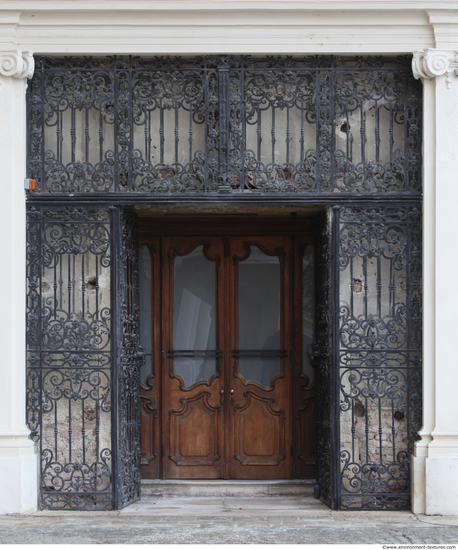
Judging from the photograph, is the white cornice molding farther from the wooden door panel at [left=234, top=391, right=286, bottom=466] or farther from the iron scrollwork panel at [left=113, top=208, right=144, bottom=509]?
the wooden door panel at [left=234, top=391, right=286, bottom=466]

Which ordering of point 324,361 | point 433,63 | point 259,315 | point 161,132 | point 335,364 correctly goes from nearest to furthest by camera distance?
point 433,63
point 335,364
point 161,132
point 324,361
point 259,315

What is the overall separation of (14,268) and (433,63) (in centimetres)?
436

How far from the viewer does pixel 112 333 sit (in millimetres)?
5973

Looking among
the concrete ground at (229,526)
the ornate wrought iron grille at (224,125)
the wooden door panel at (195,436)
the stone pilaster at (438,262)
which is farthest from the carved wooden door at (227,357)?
the stone pilaster at (438,262)

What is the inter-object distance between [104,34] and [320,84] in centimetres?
212

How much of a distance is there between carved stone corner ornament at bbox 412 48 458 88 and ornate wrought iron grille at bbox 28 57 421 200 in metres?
0.17

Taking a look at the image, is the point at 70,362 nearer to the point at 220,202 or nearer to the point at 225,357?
the point at 225,357

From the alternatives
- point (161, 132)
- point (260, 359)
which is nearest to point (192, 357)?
point (260, 359)

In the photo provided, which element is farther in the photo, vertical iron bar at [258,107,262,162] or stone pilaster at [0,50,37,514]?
vertical iron bar at [258,107,262,162]

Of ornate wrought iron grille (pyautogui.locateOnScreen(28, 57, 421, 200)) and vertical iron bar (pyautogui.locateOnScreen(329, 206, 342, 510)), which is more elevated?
ornate wrought iron grille (pyautogui.locateOnScreen(28, 57, 421, 200))

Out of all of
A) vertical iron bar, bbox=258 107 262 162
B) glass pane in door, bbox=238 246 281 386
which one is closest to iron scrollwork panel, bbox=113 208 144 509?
glass pane in door, bbox=238 246 281 386

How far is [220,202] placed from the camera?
598 cm

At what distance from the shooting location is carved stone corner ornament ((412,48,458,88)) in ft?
19.0

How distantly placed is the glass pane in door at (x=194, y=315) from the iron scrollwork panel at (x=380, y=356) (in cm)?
159
